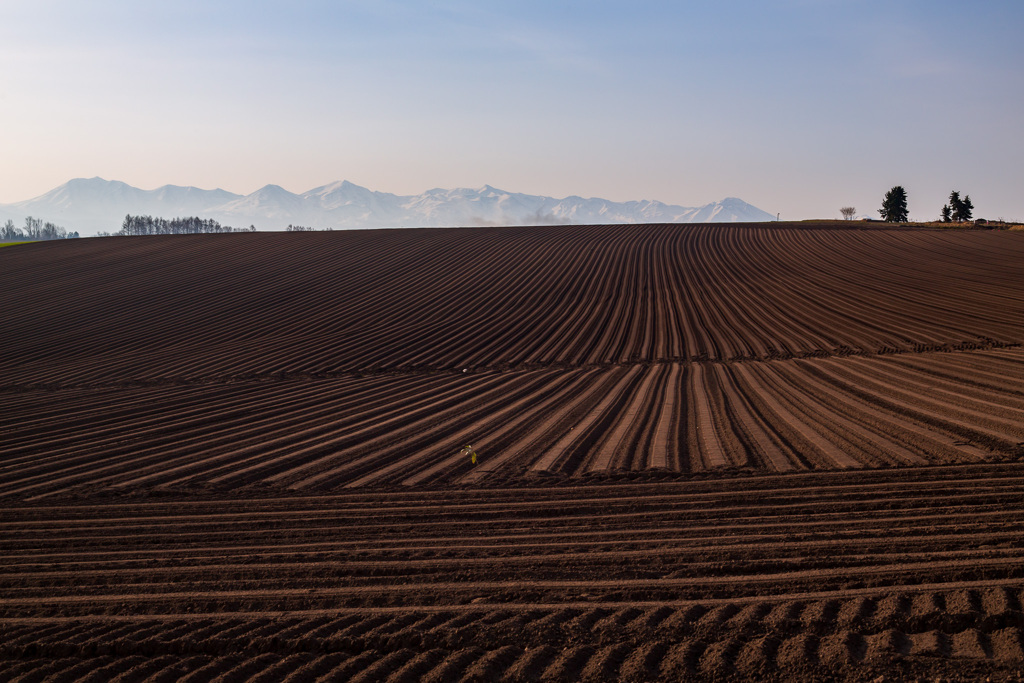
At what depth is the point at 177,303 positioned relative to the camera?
27344mm

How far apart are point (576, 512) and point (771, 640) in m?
2.79

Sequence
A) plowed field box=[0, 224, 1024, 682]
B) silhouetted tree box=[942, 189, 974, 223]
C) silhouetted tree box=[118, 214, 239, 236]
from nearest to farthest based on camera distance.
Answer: plowed field box=[0, 224, 1024, 682] → silhouetted tree box=[942, 189, 974, 223] → silhouetted tree box=[118, 214, 239, 236]

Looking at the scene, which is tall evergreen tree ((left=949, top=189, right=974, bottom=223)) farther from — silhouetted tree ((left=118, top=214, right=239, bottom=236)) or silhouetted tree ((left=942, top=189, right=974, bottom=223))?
silhouetted tree ((left=118, top=214, right=239, bottom=236))

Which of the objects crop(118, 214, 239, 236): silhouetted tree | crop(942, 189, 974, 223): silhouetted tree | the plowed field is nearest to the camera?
the plowed field

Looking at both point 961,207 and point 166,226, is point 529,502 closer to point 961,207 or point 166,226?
point 961,207

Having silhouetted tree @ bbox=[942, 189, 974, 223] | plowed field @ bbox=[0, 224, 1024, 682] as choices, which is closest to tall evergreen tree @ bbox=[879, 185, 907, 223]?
silhouetted tree @ bbox=[942, 189, 974, 223]

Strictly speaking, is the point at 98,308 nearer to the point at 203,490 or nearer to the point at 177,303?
the point at 177,303

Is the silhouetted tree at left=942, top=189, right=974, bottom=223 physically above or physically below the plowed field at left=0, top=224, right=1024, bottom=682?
above

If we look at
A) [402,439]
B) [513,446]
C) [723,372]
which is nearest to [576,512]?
[513,446]

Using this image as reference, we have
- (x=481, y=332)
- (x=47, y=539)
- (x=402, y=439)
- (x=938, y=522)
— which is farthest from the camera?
(x=481, y=332)

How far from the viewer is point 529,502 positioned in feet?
24.2

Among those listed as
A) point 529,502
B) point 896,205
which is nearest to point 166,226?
point 896,205

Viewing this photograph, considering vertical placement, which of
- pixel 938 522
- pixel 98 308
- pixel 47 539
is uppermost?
pixel 98 308

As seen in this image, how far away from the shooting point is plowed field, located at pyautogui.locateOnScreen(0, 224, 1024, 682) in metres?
4.59
